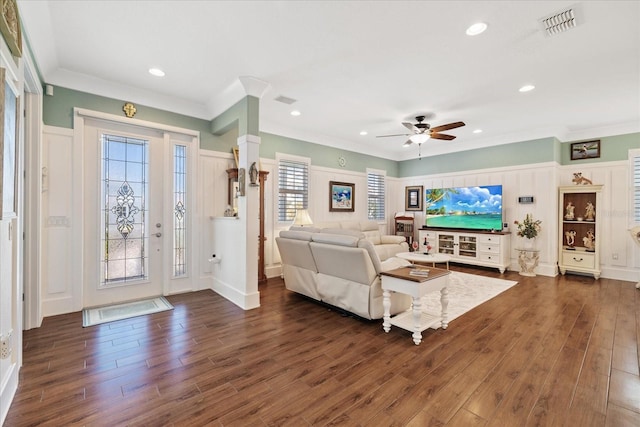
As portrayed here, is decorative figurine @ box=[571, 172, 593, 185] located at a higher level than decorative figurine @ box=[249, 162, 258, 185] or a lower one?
higher

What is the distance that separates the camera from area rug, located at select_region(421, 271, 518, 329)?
3812 mm

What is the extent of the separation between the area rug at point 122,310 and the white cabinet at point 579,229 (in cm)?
733

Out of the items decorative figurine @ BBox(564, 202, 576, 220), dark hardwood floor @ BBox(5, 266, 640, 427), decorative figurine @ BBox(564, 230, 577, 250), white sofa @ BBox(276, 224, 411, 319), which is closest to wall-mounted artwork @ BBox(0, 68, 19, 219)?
dark hardwood floor @ BBox(5, 266, 640, 427)

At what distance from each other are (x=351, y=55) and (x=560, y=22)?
189 cm

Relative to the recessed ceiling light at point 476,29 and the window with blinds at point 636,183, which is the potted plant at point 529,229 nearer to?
the window with blinds at point 636,183

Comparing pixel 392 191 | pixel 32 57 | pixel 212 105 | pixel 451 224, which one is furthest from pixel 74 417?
pixel 392 191

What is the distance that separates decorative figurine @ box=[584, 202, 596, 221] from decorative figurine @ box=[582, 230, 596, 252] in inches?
11.5

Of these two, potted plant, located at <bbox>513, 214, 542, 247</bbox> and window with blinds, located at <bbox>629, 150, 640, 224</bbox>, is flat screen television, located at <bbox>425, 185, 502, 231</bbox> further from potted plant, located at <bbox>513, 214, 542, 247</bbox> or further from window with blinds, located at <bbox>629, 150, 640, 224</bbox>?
window with blinds, located at <bbox>629, 150, 640, 224</bbox>

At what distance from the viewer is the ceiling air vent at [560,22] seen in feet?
8.02

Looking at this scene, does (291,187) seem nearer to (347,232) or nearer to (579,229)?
(347,232)

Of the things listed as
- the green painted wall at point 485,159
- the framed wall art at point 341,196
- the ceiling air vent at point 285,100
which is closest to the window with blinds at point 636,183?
the green painted wall at point 485,159

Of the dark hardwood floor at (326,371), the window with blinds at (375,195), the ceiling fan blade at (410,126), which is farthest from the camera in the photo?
the window with blinds at (375,195)

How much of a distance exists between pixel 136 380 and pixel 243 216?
2122 mm

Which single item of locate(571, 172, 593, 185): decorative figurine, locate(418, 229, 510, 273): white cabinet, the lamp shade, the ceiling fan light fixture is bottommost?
locate(418, 229, 510, 273): white cabinet
